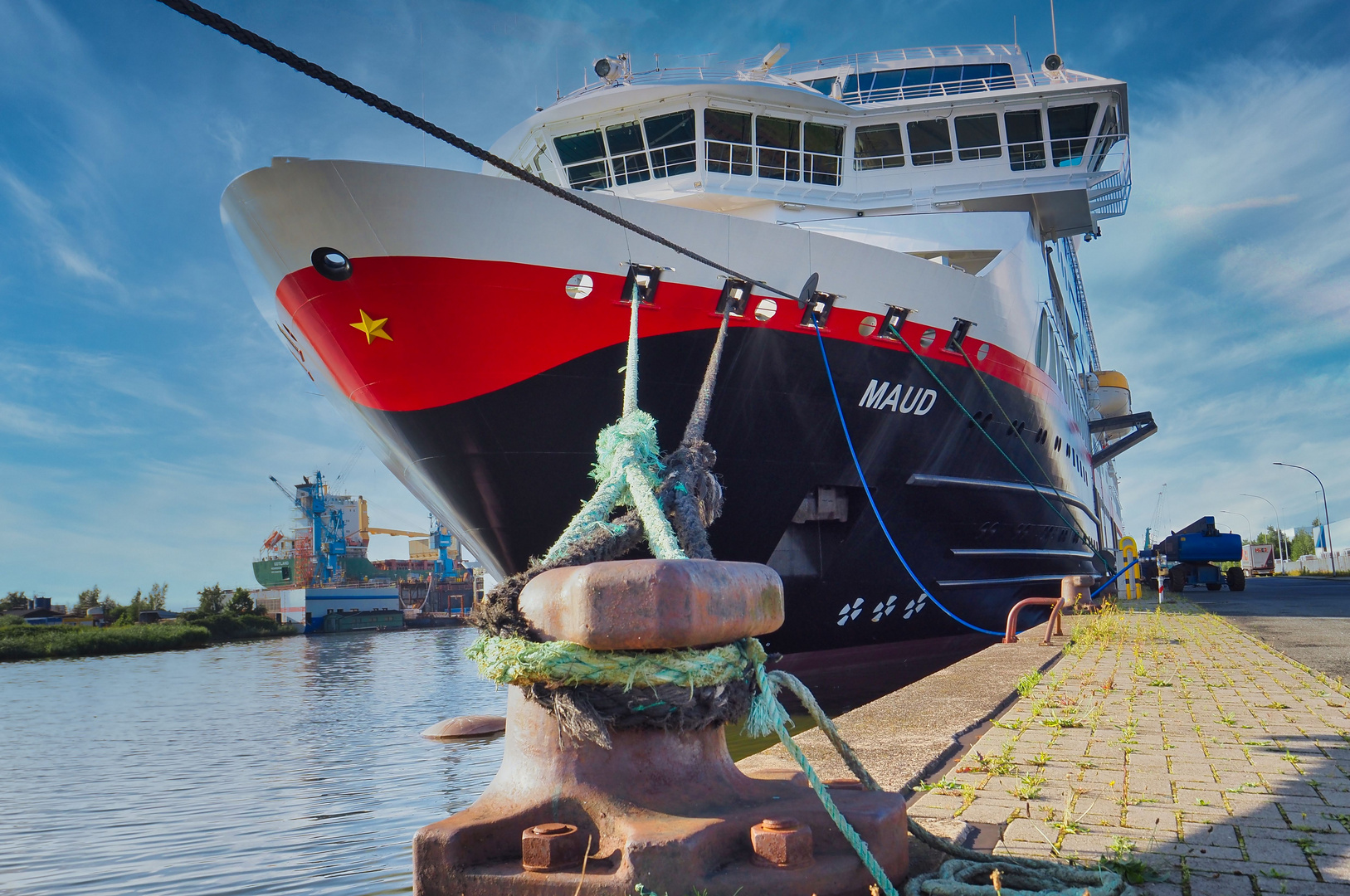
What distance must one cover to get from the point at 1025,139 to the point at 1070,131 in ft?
2.18

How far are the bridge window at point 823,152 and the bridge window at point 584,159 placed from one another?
2694mm

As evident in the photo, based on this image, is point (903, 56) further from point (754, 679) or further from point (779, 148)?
point (754, 679)

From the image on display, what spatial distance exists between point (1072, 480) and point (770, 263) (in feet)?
34.3

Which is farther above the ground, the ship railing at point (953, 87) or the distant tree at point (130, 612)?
the ship railing at point (953, 87)

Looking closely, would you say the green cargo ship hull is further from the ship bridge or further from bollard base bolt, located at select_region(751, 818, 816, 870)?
bollard base bolt, located at select_region(751, 818, 816, 870)

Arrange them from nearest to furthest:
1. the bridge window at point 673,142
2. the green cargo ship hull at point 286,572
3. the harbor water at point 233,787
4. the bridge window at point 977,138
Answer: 1. the harbor water at point 233,787
2. the bridge window at point 673,142
3. the bridge window at point 977,138
4. the green cargo ship hull at point 286,572

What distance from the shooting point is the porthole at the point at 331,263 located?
24.4 feet

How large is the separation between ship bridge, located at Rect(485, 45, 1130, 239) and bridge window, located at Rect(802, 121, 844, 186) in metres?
0.02

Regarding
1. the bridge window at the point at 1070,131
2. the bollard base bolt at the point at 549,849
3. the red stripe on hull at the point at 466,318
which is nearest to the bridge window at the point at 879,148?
the bridge window at the point at 1070,131

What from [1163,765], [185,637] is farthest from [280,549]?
[1163,765]

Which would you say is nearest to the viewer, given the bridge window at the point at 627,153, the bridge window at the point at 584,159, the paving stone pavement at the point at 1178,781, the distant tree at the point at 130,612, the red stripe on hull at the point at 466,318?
the paving stone pavement at the point at 1178,781

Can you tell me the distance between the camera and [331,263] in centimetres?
750

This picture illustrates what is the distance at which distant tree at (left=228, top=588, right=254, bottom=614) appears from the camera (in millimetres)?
55956

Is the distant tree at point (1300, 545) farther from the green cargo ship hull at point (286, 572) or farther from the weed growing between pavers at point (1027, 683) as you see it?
the weed growing between pavers at point (1027, 683)
